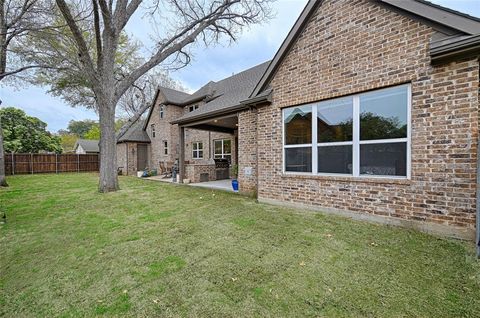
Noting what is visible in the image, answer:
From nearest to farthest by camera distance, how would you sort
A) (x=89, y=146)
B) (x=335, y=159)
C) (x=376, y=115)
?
1. (x=376, y=115)
2. (x=335, y=159)
3. (x=89, y=146)

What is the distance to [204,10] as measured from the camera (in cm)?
1084

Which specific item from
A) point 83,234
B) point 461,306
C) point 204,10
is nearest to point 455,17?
point 461,306

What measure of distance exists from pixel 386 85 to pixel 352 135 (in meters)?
1.22

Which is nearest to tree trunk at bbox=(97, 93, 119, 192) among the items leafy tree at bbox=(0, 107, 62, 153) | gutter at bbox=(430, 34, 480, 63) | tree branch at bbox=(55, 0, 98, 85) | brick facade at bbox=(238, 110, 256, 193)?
tree branch at bbox=(55, 0, 98, 85)

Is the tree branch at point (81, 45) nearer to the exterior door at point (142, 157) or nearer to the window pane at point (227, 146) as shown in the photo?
the window pane at point (227, 146)

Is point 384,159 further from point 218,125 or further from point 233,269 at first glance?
point 218,125

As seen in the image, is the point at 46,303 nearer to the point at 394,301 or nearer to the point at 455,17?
the point at 394,301

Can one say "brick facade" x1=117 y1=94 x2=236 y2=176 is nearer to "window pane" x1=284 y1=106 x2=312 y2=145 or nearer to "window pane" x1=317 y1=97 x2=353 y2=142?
"window pane" x1=284 y1=106 x2=312 y2=145

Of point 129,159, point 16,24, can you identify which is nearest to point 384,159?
point 16,24

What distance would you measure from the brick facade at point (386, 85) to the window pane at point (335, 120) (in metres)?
0.23

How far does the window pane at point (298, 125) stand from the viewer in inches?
234

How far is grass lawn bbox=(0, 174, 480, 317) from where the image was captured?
227cm

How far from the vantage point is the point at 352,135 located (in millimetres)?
5102

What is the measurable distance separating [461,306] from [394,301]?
2.05 ft
